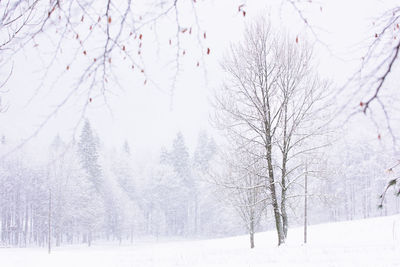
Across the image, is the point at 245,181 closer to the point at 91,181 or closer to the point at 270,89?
the point at 270,89

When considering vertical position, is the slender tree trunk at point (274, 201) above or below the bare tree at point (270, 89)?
below

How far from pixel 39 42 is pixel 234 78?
9.32m

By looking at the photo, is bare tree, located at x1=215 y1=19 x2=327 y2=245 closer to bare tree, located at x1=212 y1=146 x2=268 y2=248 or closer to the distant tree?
bare tree, located at x1=212 y1=146 x2=268 y2=248

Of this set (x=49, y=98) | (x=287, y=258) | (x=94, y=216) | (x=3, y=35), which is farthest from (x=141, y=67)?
(x=94, y=216)

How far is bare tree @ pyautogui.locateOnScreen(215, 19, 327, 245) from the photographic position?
1146 centimetres

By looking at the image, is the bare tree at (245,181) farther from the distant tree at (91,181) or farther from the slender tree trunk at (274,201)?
the distant tree at (91,181)

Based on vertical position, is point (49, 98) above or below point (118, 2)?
below

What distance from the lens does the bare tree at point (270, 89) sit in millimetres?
11459

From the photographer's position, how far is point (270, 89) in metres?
12.1

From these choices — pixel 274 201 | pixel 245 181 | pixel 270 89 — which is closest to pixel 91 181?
pixel 245 181

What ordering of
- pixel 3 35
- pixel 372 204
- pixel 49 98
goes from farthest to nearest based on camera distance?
pixel 372 204 → pixel 3 35 → pixel 49 98

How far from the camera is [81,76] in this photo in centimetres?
290

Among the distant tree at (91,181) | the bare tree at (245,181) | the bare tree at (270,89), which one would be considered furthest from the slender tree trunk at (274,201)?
the distant tree at (91,181)

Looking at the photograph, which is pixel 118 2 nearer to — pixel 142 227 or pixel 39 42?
pixel 39 42
